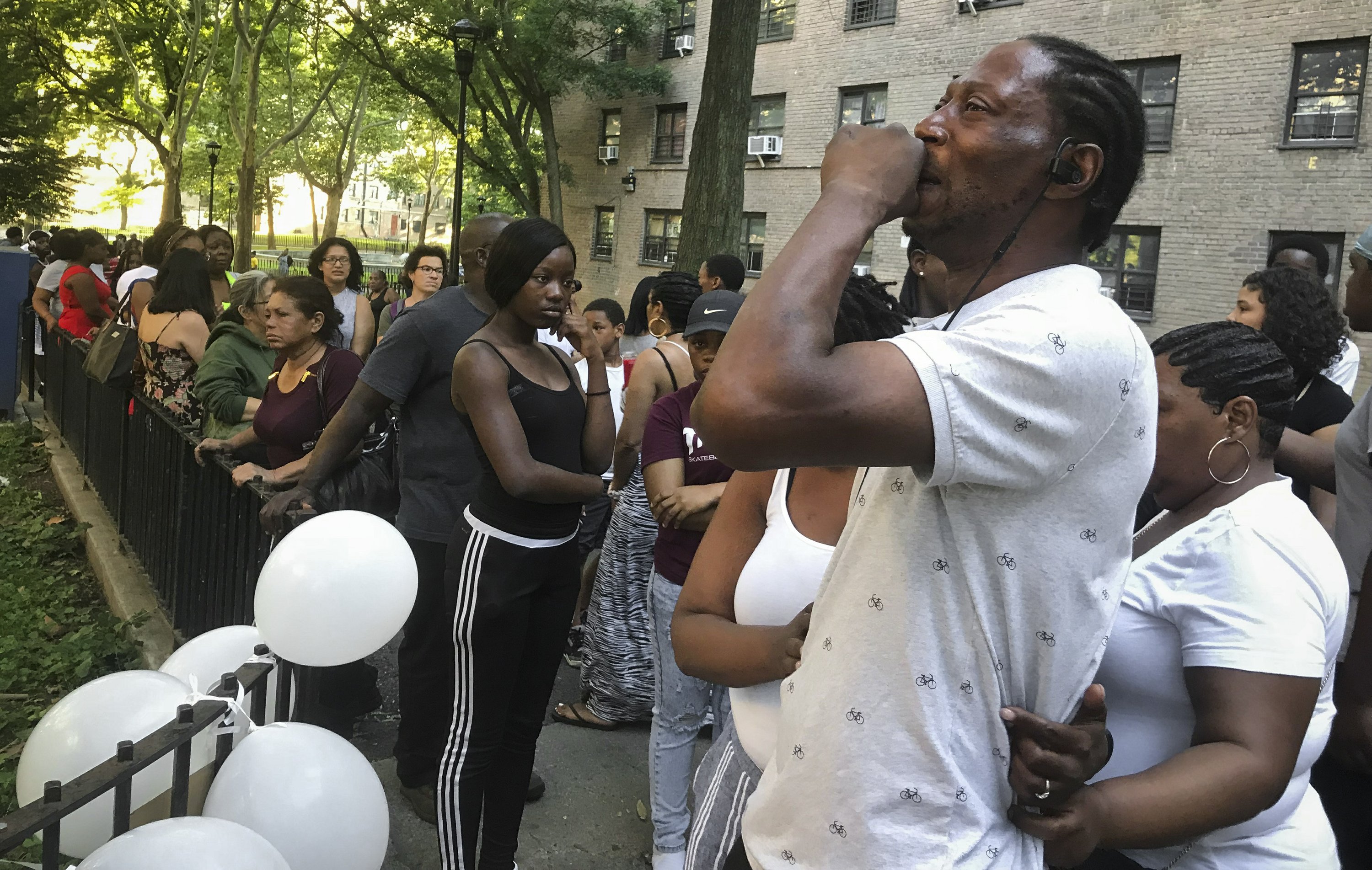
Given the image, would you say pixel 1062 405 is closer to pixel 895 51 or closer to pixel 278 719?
pixel 278 719

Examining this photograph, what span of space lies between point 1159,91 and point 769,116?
9.57m

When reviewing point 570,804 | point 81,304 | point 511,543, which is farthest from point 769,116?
point 511,543

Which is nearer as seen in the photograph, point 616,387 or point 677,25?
point 616,387

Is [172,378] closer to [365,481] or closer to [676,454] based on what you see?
[365,481]

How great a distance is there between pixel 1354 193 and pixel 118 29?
29.2m

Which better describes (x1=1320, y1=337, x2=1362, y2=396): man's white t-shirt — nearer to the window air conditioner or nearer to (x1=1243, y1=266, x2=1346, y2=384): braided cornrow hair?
(x1=1243, y1=266, x2=1346, y2=384): braided cornrow hair

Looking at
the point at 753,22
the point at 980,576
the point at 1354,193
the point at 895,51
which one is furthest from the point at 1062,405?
the point at 895,51

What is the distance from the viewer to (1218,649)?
1.66 metres

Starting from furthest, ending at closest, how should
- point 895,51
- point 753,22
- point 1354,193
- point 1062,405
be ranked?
point 895,51 < point 1354,193 < point 753,22 < point 1062,405

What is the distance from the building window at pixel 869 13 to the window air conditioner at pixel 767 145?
9.76 ft

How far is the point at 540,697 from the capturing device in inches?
135

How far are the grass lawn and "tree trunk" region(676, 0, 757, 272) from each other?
249 inches

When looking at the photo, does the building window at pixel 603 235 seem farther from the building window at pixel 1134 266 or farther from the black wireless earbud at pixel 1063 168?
the black wireless earbud at pixel 1063 168

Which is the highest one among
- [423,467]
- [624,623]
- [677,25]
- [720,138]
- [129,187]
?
[677,25]
